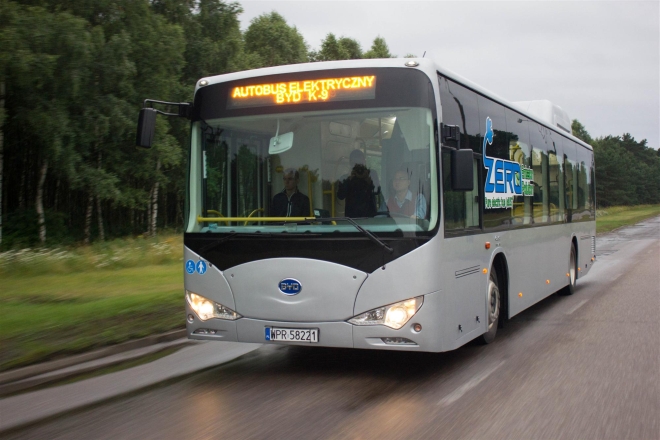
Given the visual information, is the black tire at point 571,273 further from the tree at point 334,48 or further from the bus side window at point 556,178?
the tree at point 334,48

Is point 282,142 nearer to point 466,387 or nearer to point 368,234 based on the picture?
point 368,234

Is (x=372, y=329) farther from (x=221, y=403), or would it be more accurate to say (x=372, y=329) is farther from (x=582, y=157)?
(x=582, y=157)

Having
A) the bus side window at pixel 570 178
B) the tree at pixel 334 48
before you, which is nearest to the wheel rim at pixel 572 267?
the bus side window at pixel 570 178

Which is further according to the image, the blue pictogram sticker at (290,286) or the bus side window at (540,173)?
the bus side window at (540,173)

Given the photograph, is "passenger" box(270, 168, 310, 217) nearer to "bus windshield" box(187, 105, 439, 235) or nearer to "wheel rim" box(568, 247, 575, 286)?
"bus windshield" box(187, 105, 439, 235)

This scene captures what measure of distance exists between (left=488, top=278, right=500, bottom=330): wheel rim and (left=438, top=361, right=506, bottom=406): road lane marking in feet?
3.24

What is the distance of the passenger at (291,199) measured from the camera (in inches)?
275

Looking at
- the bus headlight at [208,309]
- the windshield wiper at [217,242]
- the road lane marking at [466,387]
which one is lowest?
the road lane marking at [466,387]

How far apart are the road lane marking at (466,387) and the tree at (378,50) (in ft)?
216

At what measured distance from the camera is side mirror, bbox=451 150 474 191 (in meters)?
6.70

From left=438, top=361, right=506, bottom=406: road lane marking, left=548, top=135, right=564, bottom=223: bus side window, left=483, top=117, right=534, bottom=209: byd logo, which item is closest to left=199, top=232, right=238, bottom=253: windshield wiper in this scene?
left=438, top=361, right=506, bottom=406: road lane marking

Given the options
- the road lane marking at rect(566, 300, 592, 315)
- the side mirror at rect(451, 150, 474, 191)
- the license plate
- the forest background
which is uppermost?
the forest background

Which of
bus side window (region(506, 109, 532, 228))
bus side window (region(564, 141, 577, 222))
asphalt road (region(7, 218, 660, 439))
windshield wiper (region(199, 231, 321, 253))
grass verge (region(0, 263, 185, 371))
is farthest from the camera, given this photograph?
bus side window (region(564, 141, 577, 222))

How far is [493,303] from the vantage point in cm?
866
